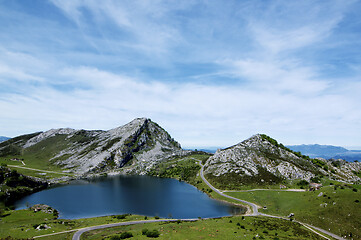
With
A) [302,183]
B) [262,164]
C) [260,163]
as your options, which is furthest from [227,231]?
[260,163]

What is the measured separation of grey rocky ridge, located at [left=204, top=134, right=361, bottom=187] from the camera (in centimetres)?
14438

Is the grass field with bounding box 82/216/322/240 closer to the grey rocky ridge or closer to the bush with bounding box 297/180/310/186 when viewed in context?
the bush with bounding box 297/180/310/186

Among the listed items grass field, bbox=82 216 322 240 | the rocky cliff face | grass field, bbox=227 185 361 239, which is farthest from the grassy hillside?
grass field, bbox=227 185 361 239

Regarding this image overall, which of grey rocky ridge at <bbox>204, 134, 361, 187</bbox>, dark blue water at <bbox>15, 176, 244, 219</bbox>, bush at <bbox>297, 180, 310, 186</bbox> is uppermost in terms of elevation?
grey rocky ridge at <bbox>204, 134, 361, 187</bbox>

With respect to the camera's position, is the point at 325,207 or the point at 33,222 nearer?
the point at 33,222

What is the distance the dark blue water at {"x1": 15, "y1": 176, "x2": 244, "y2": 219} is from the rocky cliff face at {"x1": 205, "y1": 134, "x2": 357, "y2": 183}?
1396 inches

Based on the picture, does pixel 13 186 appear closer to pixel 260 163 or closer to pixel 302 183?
pixel 260 163

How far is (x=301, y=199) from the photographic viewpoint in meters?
99.6

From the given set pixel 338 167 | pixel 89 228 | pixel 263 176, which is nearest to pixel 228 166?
pixel 263 176

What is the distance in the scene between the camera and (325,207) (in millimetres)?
83062

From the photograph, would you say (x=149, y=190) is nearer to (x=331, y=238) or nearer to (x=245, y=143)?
(x=245, y=143)

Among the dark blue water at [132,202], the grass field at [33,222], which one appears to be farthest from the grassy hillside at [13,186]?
the grass field at [33,222]

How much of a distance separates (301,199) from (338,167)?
105 meters

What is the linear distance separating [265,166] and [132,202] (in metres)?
107
